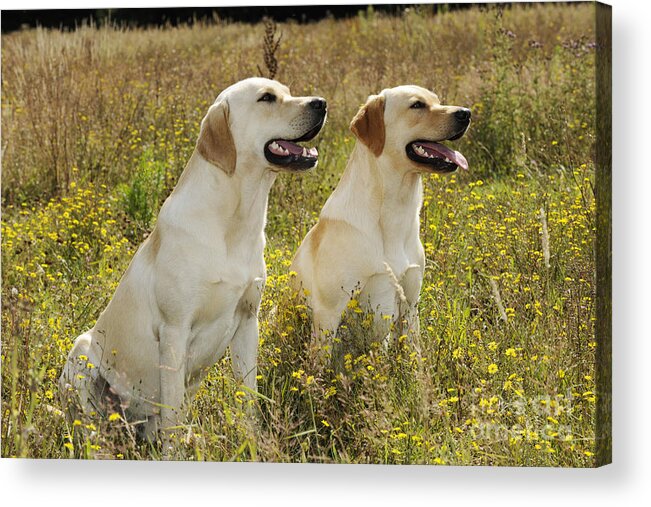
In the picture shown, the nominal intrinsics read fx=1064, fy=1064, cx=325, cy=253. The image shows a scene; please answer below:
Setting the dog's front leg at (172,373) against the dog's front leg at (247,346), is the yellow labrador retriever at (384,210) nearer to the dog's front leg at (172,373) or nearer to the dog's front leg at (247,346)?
the dog's front leg at (247,346)

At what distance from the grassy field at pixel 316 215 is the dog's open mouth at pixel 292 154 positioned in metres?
0.68

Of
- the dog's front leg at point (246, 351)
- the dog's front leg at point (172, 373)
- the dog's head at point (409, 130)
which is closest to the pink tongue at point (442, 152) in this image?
the dog's head at point (409, 130)

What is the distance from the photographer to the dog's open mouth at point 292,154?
13.2 ft

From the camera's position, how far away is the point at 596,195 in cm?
408

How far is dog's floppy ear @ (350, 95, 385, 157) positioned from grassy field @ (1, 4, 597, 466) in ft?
1.63

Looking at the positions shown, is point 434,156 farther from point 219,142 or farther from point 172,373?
point 172,373

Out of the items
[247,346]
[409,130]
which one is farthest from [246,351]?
[409,130]

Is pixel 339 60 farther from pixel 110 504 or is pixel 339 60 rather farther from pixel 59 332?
pixel 110 504

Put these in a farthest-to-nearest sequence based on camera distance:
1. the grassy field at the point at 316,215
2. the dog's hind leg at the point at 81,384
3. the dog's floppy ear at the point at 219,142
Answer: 1. the dog's hind leg at the point at 81,384
2. the grassy field at the point at 316,215
3. the dog's floppy ear at the point at 219,142

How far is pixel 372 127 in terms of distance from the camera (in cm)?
431

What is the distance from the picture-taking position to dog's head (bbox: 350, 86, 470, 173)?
4.29 metres

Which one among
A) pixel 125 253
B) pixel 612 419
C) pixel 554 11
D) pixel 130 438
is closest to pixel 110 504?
pixel 130 438

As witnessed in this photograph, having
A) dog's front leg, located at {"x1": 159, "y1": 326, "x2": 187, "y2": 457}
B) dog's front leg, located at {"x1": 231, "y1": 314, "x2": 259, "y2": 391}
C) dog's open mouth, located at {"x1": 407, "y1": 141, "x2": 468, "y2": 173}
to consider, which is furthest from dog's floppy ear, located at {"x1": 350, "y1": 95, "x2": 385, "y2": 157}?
dog's front leg, located at {"x1": 159, "y1": 326, "x2": 187, "y2": 457}

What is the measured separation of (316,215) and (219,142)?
1.49 metres
